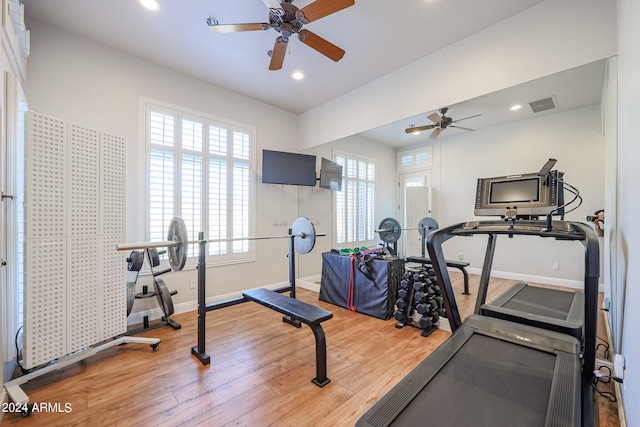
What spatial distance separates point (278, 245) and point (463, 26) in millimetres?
4059

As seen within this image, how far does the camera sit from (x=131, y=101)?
134 inches

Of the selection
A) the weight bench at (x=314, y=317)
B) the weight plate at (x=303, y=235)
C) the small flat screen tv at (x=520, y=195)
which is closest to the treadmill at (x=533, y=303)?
the small flat screen tv at (x=520, y=195)

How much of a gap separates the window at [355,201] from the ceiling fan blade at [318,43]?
1.81 metres

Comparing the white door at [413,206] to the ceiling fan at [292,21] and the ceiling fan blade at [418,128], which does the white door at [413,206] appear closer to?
the ceiling fan blade at [418,128]

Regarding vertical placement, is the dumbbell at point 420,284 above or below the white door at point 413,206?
below

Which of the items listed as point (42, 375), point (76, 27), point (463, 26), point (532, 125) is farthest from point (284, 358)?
point (76, 27)

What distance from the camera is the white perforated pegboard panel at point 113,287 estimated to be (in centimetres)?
246

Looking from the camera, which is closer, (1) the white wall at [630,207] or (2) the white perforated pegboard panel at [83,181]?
(1) the white wall at [630,207]

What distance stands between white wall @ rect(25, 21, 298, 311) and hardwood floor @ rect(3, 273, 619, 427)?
1017mm

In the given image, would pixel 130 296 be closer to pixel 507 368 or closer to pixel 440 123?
pixel 507 368

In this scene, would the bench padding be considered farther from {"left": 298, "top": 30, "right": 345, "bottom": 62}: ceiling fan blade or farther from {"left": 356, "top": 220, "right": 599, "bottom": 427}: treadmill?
{"left": 298, "top": 30, "right": 345, "bottom": 62}: ceiling fan blade

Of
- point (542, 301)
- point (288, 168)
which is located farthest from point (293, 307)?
point (288, 168)

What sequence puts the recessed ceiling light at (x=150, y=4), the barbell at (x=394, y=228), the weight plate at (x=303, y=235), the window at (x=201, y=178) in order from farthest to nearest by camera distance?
the window at (x=201, y=178), the barbell at (x=394, y=228), the weight plate at (x=303, y=235), the recessed ceiling light at (x=150, y=4)

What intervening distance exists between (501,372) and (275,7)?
307 cm
